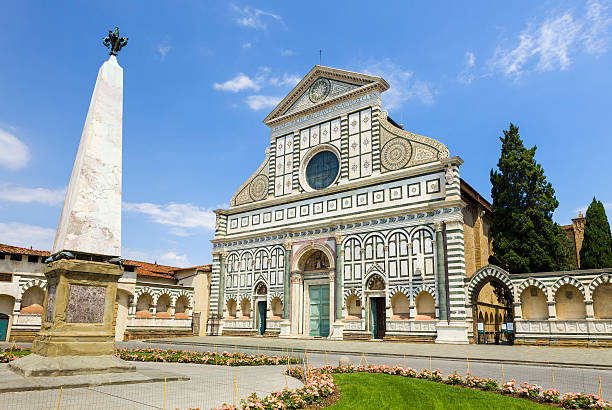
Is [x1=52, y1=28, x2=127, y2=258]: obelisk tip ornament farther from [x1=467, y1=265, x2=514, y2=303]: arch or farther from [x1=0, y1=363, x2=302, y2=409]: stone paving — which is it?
[x1=467, y1=265, x2=514, y2=303]: arch

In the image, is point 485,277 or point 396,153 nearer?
point 485,277

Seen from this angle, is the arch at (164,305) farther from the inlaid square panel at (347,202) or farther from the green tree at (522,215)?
the green tree at (522,215)

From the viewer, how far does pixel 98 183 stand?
12211mm

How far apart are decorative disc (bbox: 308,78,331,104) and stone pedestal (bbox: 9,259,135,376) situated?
26589 millimetres

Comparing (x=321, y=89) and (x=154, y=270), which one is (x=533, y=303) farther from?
(x=154, y=270)

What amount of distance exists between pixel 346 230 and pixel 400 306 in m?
6.35

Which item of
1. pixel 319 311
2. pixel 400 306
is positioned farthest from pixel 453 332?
pixel 319 311

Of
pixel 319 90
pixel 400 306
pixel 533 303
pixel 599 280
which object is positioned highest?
Result: pixel 319 90

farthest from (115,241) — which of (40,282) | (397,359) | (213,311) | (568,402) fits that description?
(213,311)

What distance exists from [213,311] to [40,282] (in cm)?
1326

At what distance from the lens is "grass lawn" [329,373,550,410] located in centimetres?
841

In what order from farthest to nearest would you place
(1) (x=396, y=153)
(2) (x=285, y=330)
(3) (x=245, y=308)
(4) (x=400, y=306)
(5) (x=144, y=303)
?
(5) (x=144, y=303) → (3) (x=245, y=308) → (2) (x=285, y=330) → (1) (x=396, y=153) → (4) (x=400, y=306)

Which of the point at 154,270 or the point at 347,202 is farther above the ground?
the point at 347,202

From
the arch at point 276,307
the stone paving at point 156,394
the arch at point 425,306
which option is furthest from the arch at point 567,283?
the arch at point 276,307
